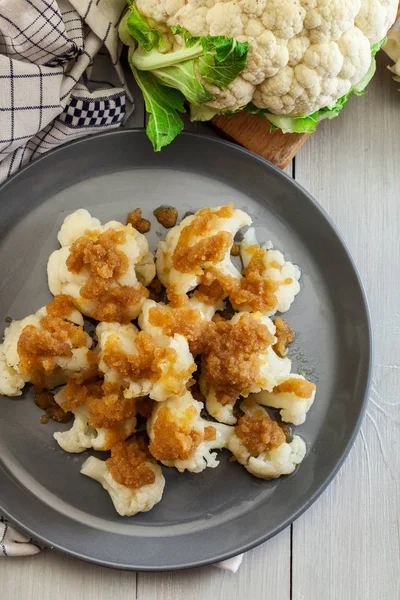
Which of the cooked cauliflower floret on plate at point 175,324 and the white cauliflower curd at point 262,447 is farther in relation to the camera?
the white cauliflower curd at point 262,447

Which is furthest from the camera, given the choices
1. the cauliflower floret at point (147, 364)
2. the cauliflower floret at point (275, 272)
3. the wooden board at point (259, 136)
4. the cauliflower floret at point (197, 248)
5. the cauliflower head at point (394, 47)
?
the cauliflower head at point (394, 47)

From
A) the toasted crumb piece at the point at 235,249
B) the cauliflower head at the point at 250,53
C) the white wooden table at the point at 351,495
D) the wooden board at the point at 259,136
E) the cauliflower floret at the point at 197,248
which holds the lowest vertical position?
the white wooden table at the point at 351,495

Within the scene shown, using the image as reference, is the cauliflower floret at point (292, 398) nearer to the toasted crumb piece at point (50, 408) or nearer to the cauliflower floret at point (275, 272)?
the cauliflower floret at point (275, 272)

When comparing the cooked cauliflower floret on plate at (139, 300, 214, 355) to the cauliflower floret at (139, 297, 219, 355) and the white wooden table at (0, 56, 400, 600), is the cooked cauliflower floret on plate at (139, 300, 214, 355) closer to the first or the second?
the cauliflower floret at (139, 297, 219, 355)

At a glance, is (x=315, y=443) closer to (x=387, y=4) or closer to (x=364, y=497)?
(x=364, y=497)

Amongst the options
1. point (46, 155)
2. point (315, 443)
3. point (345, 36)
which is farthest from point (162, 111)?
point (315, 443)

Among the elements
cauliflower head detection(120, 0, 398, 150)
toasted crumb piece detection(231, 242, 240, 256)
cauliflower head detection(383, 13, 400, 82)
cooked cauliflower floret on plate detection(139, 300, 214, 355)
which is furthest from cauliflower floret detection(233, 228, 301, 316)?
cauliflower head detection(383, 13, 400, 82)

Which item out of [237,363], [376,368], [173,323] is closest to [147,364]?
[173,323]

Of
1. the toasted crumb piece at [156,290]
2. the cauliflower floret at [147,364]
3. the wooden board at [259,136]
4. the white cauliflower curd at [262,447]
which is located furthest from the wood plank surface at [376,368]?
the cauliflower floret at [147,364]
